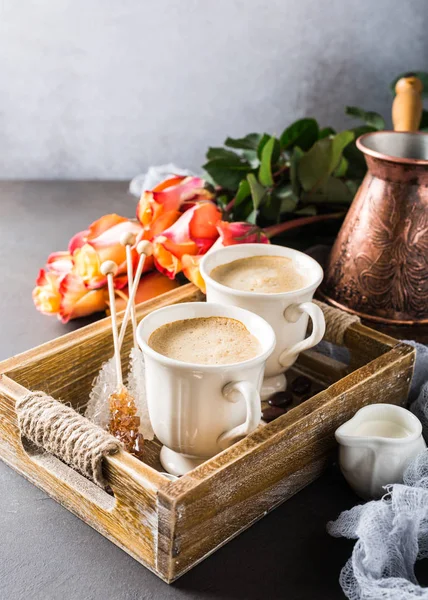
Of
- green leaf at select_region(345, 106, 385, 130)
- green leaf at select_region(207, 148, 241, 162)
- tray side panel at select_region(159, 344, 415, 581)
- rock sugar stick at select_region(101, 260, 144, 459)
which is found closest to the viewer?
tray side panel at select_region(159, 344, 415, 581)

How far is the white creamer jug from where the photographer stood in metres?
0.66

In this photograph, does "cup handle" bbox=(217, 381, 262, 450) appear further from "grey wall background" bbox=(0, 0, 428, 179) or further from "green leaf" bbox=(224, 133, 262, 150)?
"grey wall background" bbox=(0, 0, 428, 179)

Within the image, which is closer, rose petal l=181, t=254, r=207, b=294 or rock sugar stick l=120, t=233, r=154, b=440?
rock sugar stick l=120, t=233, r=154, b=440

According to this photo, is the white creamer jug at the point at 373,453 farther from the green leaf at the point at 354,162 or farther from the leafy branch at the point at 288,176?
the green leaf at the point at 354,162

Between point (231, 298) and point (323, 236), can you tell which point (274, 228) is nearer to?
point (323, 236)

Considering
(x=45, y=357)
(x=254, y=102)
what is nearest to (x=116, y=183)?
(x=254, y=102)

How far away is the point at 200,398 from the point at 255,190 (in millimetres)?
480

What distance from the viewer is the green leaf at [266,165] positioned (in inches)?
41.9

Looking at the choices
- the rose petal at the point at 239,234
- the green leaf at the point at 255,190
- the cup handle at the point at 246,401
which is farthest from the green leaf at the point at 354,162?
the cup handle at the point at 246,401

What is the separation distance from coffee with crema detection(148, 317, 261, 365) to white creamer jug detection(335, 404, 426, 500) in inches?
4.4

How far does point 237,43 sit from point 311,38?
13 centimetres

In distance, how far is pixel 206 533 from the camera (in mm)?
597

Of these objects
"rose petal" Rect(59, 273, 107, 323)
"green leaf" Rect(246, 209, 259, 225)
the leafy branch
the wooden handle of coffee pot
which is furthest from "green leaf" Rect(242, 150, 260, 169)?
"rose petal" Rect(59, 273, 107, 323)

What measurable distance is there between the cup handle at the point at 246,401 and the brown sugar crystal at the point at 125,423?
0.10 meters
